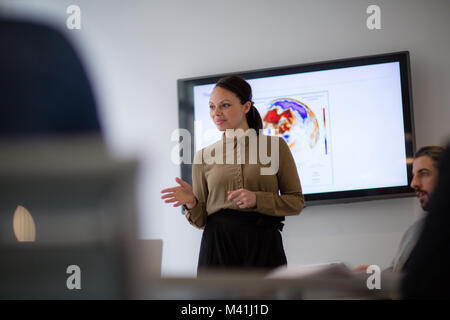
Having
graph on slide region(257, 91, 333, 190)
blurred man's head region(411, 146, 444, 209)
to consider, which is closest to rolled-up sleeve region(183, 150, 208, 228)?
blurred man's head region(411, 146, 444, 209)

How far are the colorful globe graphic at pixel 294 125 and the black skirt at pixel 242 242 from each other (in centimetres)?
119

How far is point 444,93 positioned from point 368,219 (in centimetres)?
86

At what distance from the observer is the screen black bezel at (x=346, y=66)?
2.74 meters

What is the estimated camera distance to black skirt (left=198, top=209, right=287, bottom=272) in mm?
1802

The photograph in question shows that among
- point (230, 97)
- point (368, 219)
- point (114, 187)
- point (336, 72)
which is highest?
point (336, 72)

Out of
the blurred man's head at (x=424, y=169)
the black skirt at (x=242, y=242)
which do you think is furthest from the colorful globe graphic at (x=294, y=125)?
the black skirt at (x=242, y=242)

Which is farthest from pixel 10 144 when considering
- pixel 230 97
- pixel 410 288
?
pixel 230 97

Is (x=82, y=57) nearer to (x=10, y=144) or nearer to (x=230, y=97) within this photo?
(x=10, y=144)

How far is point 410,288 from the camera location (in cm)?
45

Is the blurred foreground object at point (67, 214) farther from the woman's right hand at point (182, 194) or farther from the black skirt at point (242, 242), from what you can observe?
the black skirt at point (242, 242)

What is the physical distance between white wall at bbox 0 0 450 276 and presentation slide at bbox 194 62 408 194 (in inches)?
6.4

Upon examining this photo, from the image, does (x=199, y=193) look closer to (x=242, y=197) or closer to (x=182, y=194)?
(x=182, y=194)

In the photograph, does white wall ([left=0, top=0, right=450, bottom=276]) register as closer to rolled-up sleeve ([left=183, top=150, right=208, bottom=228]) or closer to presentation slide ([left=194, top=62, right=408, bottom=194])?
presentation slide ([left=194, top=62, right=408, bottom=194])

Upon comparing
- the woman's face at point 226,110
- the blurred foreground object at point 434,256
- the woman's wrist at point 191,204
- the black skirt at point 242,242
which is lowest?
the black skirt at point 242,242
